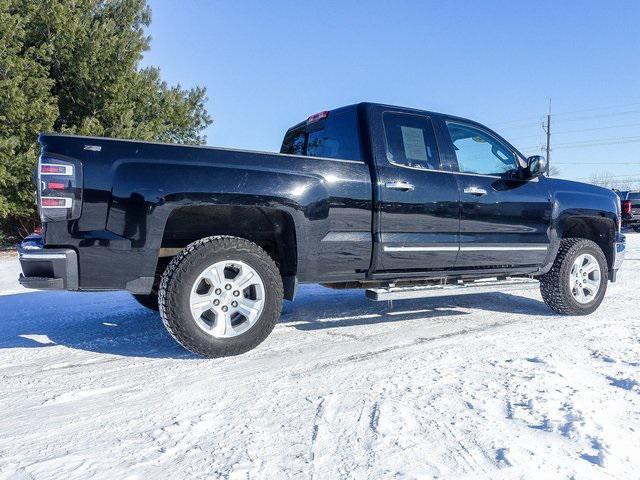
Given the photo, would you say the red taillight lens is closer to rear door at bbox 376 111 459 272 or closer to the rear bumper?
the rear bumper

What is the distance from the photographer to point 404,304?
18.2 ft

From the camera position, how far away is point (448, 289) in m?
4.37

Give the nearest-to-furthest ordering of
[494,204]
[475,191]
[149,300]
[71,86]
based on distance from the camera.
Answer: [475,191]
[494,204]
[149,300]
[71,86]

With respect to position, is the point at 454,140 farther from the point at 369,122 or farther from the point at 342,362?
the point at 342,362

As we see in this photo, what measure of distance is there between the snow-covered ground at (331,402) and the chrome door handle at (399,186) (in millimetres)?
1196

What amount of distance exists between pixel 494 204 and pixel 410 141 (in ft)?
3.32

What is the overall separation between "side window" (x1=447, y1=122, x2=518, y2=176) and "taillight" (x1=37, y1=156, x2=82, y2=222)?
3161 mm

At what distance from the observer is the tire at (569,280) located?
498cm

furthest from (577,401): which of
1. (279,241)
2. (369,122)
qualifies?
(369,122)

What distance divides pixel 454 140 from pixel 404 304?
190 cm

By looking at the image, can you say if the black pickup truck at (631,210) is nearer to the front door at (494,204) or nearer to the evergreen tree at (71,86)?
the evergreen tree at (71,86)

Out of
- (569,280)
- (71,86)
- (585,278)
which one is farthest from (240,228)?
(71,86)

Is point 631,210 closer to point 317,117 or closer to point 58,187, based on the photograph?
point 317,117

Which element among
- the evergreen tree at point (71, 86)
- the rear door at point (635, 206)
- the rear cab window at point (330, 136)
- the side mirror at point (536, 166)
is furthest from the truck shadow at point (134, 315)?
the rear door at point (635, 206)
